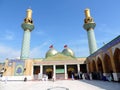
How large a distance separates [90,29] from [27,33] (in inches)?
647

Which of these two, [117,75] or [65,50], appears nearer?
[117,75]

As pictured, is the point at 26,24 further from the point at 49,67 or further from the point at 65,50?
the point at 65,50

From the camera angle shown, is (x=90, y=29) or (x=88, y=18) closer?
(x=90, y=29)

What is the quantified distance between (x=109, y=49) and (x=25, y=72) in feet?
58.6

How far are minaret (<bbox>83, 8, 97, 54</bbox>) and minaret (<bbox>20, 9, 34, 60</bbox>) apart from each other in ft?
48.5

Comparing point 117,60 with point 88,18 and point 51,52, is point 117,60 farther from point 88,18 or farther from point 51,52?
point 51,52

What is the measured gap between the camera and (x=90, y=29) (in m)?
31.8

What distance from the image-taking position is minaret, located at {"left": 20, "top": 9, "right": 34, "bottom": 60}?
28906 millimetres

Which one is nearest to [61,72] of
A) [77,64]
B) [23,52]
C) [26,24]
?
[77,64]

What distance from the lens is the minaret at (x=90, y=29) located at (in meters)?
29.5

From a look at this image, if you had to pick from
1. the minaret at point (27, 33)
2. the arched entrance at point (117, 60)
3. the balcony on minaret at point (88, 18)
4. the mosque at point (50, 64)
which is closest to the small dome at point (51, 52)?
the mosque at point (50, 64)

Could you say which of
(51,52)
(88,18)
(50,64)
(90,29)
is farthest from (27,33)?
(88,18)

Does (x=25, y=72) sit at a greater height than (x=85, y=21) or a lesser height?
lesser

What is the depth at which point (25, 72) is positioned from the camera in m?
26.0
